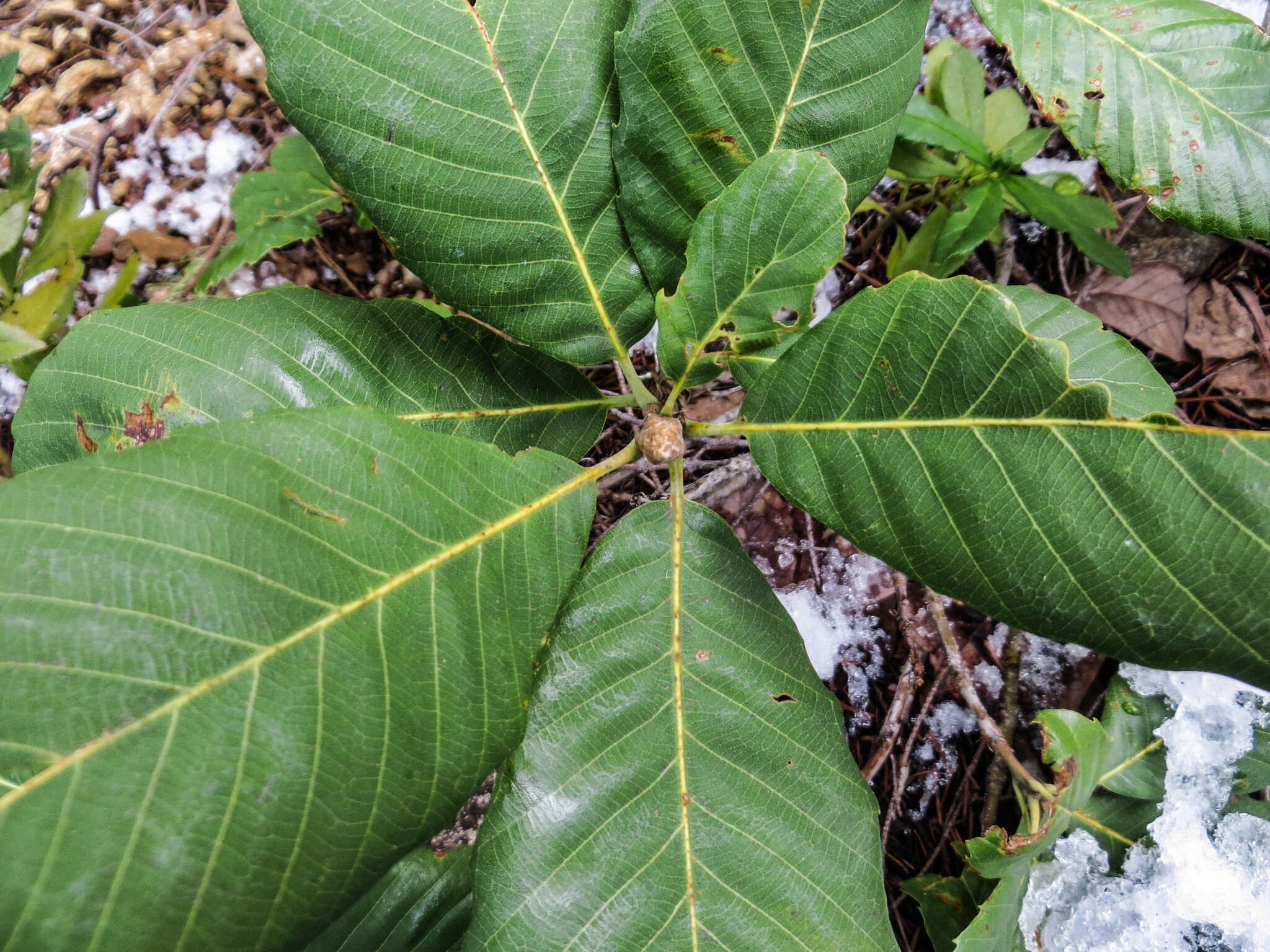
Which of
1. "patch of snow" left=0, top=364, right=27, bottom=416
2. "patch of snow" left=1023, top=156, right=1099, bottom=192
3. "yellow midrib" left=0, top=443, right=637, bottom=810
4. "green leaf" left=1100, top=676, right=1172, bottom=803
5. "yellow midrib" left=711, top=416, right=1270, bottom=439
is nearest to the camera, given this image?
"yellow midrib" left=0, top=443, right=637, bottom=810

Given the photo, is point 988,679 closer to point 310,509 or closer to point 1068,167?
point 1068,167

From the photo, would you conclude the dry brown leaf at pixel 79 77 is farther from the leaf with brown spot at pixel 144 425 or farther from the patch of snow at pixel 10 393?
the leaf with brown spot at pixel 144 425

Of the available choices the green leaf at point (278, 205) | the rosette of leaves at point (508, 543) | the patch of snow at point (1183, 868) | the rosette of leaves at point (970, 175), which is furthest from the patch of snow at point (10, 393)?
the patch of snow at point (1183, 868)

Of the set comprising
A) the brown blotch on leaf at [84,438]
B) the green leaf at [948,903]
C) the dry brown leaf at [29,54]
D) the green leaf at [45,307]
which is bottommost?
the green leaf at [948,903]

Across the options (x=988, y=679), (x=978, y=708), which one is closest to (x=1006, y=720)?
(x=988, y=679)

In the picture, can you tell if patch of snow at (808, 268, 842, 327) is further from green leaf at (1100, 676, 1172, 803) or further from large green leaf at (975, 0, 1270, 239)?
green leaf at (1100, 676, 1172, 803)

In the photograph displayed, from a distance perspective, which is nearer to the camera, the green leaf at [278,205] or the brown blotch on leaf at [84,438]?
the brown blotch on leaf at [84,438]

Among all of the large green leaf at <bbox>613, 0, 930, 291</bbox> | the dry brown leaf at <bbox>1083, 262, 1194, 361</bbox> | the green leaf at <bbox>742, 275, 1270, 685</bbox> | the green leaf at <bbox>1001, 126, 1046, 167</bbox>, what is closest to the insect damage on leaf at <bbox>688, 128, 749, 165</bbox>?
the large green leaf at <bbox>613, 0, 930, 291</bbox>
